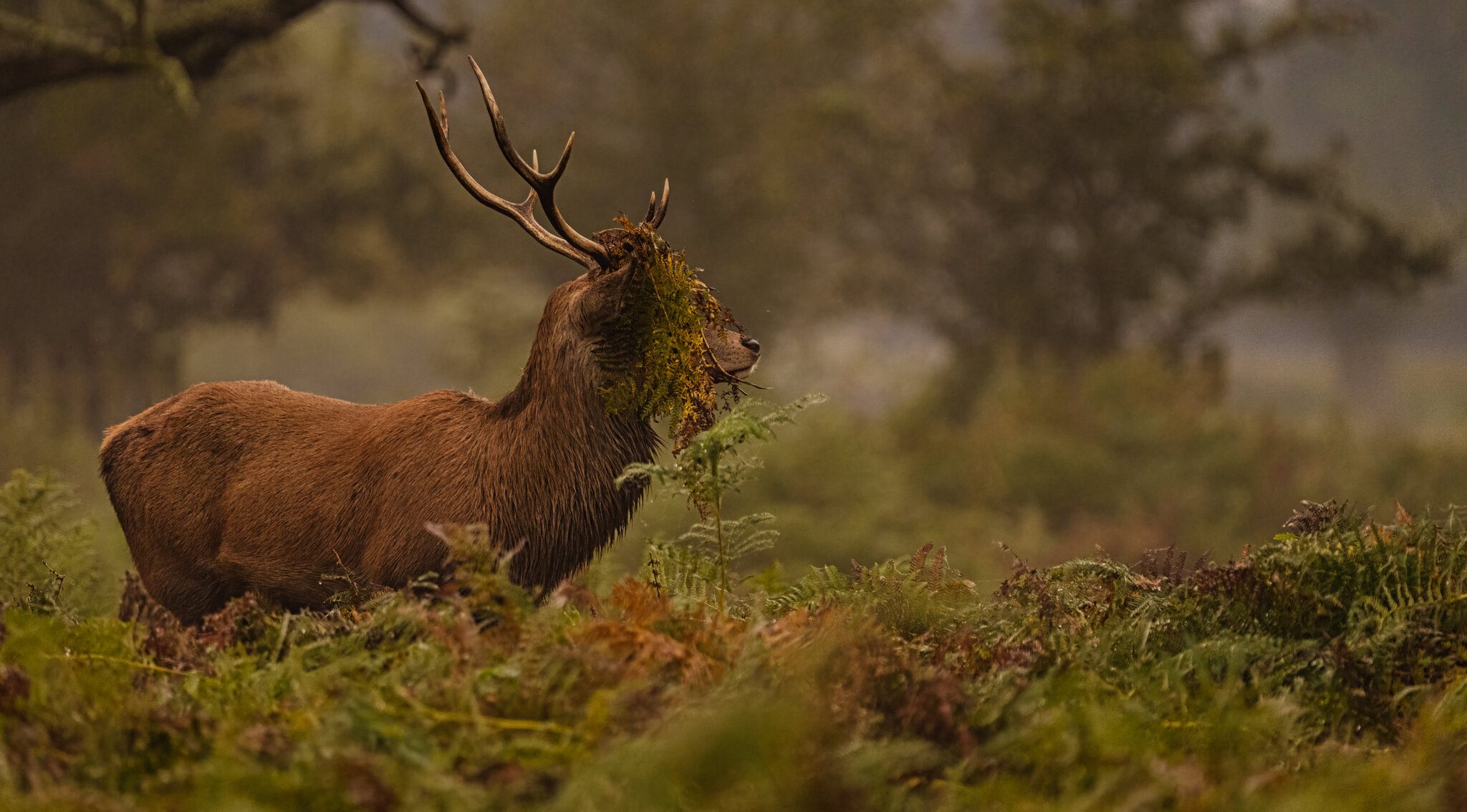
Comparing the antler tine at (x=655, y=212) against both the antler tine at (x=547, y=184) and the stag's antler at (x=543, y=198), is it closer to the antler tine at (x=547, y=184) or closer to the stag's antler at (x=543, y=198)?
the stag's antler at (x=543, y=198)

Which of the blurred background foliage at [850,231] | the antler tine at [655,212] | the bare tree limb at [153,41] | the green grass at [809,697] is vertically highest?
the blurred background foliage at [850,231]

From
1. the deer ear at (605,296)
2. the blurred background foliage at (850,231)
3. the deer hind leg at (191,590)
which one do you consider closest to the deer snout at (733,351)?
the deer ear at (605,296)

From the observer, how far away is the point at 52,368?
1335 inches

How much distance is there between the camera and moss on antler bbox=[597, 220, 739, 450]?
4.72m

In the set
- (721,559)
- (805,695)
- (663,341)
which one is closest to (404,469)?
(663,341)

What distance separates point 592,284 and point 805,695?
2598 mm

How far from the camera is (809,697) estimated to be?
102 inches

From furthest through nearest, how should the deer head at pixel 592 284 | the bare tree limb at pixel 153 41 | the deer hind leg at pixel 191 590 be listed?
→ the bare tree limb at pixel 153 41 < the deer hind leg at pixel 191 590 < the deer head at pixel 592 284

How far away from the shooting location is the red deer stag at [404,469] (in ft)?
16.1

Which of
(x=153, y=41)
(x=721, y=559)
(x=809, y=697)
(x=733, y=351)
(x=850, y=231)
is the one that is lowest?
(x=809, y=697)

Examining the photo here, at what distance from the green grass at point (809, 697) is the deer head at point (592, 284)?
1.44m

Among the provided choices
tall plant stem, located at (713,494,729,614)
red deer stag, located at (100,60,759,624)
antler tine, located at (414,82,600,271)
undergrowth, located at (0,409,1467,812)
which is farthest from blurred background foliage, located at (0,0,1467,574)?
undergrowth, located at (0,409,1467,812)

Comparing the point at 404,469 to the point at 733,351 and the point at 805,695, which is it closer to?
the point at 733,351

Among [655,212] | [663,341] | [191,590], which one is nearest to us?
[663,341]
